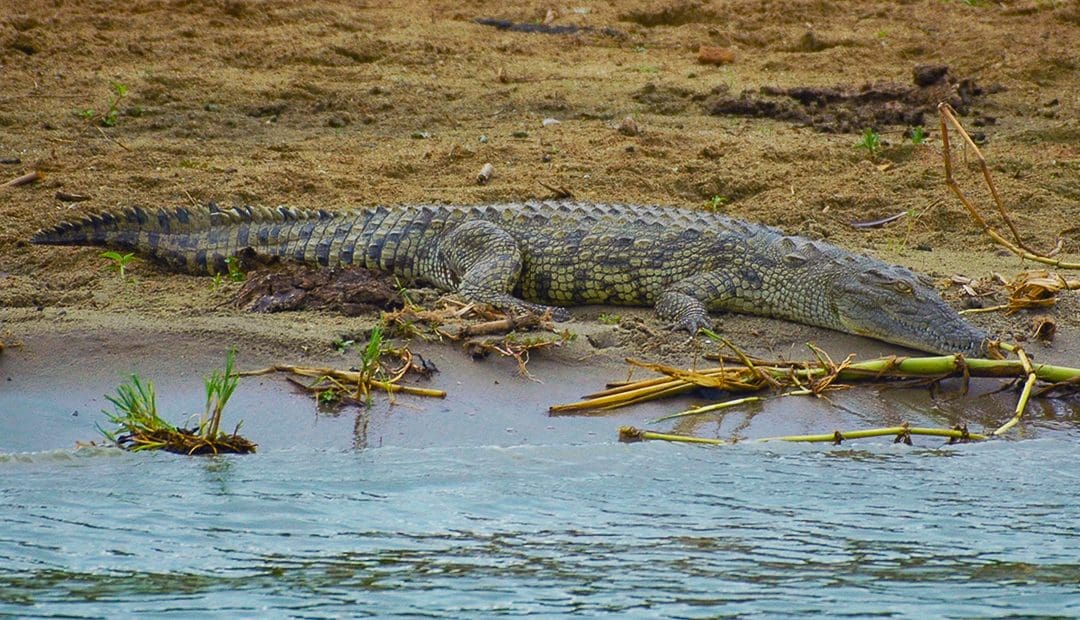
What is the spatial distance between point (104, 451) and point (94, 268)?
6.57 feet

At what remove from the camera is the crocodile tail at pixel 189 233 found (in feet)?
22.1

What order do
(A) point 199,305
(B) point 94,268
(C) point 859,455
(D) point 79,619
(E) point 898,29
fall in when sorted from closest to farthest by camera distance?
1. (D) point 79,619
2. (C) point 859,455
3. (A) point 199,305
4. (B) point 94,268
5. (E) point 898,29

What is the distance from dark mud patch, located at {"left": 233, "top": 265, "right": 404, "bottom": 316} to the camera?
6055 mm

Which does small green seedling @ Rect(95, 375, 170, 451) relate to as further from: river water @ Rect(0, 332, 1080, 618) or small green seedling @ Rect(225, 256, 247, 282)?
small green seedling @ Rect(225, 256, 247, 282)

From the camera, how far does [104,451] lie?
4.81 m

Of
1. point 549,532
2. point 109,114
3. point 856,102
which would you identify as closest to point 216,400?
point 549,532

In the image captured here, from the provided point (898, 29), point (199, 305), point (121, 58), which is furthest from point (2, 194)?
point (898, 29)

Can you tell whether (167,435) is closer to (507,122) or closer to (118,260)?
(118,260)

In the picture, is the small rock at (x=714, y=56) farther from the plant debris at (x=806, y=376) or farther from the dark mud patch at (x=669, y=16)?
the plant debris at (x=806, y=376)

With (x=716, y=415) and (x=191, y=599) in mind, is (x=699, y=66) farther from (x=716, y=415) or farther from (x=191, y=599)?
(x=191, y=599)

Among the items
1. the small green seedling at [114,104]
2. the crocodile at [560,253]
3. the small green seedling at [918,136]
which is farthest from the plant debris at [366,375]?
the small green seedling at [918,136]

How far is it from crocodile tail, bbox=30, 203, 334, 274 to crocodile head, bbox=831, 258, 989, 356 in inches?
101

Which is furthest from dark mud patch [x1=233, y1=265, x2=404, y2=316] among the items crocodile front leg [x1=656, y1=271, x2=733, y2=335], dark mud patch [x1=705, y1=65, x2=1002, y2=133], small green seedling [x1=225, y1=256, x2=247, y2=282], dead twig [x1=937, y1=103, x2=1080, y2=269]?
dark mud patch [x1=705, y1=65, x2=1002, y2=133]

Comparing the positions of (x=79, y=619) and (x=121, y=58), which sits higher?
(x=121, y=58)
